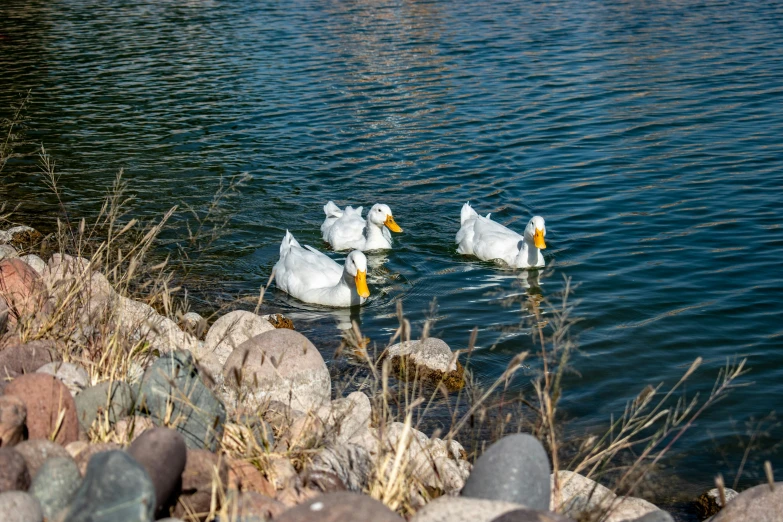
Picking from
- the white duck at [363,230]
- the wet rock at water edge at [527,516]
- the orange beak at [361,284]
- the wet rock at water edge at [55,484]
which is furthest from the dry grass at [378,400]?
the white duck at [363,230]

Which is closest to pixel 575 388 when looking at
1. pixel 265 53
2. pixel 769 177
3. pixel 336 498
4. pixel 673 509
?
pixel 673 509

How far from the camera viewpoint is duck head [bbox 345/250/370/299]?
26.9 feet

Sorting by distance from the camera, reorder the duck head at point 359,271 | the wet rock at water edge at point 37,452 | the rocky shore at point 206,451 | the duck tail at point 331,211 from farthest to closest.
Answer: the duck tail at point 331,211
the duck head at point 359,271
the wet rock at water edge at point 37,452
the rocky shore at point 206,451

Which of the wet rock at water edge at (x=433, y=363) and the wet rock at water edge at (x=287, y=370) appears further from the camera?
the wet rock at water edge at (x=433, y=363)

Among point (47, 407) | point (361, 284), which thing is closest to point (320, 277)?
point (361, 284)

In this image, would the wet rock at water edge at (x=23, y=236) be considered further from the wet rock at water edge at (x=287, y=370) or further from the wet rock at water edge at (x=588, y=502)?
the wet rock at water edge at (x=588, y=502)

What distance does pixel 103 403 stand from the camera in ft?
13.4

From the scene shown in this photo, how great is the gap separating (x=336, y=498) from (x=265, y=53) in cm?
1712

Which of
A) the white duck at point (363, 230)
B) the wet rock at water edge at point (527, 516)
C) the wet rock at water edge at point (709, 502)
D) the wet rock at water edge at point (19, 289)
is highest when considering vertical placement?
the wet rock at water edge at point (527, 516)

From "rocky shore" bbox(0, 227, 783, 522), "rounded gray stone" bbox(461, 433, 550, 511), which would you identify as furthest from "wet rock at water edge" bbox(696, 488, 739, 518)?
"rounded gray stone" bbox(461, 433, 550, 511)

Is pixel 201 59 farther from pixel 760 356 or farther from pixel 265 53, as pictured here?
pixel 760 356

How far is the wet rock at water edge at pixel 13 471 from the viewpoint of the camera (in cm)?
319

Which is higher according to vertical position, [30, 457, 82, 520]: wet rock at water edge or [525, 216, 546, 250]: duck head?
[30, 457, 82, 520]: wet rock at water edge

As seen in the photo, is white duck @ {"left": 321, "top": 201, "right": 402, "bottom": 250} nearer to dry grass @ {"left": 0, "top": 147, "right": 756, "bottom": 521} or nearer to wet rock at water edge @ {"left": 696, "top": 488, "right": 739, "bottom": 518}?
dry grass @ {"left": 0, "top": 147, "right": 756, "bottom": 521}
